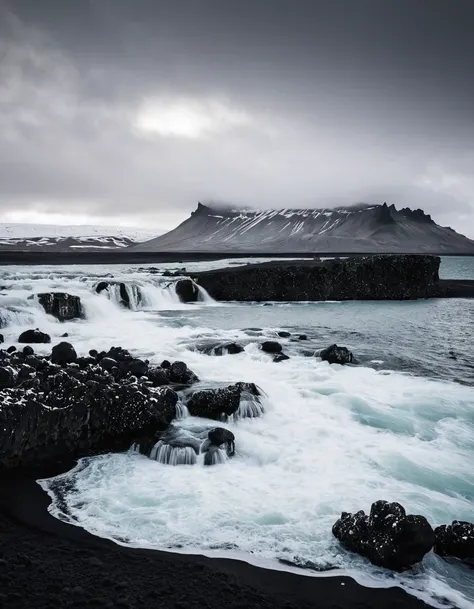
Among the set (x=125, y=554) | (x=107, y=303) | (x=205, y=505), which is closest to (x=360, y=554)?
(x=205, y=505)

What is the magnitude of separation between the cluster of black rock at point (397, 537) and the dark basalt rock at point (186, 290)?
26.9m

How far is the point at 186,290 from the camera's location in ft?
106

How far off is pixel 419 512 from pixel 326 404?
4651mm

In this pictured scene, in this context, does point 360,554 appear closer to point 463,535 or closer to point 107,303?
point 463,535

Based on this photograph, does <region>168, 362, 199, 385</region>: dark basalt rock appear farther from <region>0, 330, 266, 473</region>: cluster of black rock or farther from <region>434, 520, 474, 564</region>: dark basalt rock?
<region>434, 520, 474, 564</region>: dark basalt rock

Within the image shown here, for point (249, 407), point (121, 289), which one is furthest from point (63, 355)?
point (121, 289)

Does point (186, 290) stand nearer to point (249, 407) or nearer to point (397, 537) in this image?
point (249, 407)

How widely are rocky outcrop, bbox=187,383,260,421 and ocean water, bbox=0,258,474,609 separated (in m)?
0.29

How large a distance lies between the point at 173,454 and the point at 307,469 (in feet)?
7.62

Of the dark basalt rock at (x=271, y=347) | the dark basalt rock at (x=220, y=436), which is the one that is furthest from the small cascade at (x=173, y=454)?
the dark basalt rock at (x=271, y=347)

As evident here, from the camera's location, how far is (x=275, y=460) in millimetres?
8352

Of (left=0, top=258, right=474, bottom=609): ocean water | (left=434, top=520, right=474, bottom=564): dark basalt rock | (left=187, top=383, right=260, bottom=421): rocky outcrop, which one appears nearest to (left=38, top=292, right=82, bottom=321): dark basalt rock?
(left=0, top=258, right=474, bottom=609): ocean water

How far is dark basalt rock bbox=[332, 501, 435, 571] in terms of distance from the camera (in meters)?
5.36

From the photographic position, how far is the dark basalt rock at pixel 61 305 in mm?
22758
